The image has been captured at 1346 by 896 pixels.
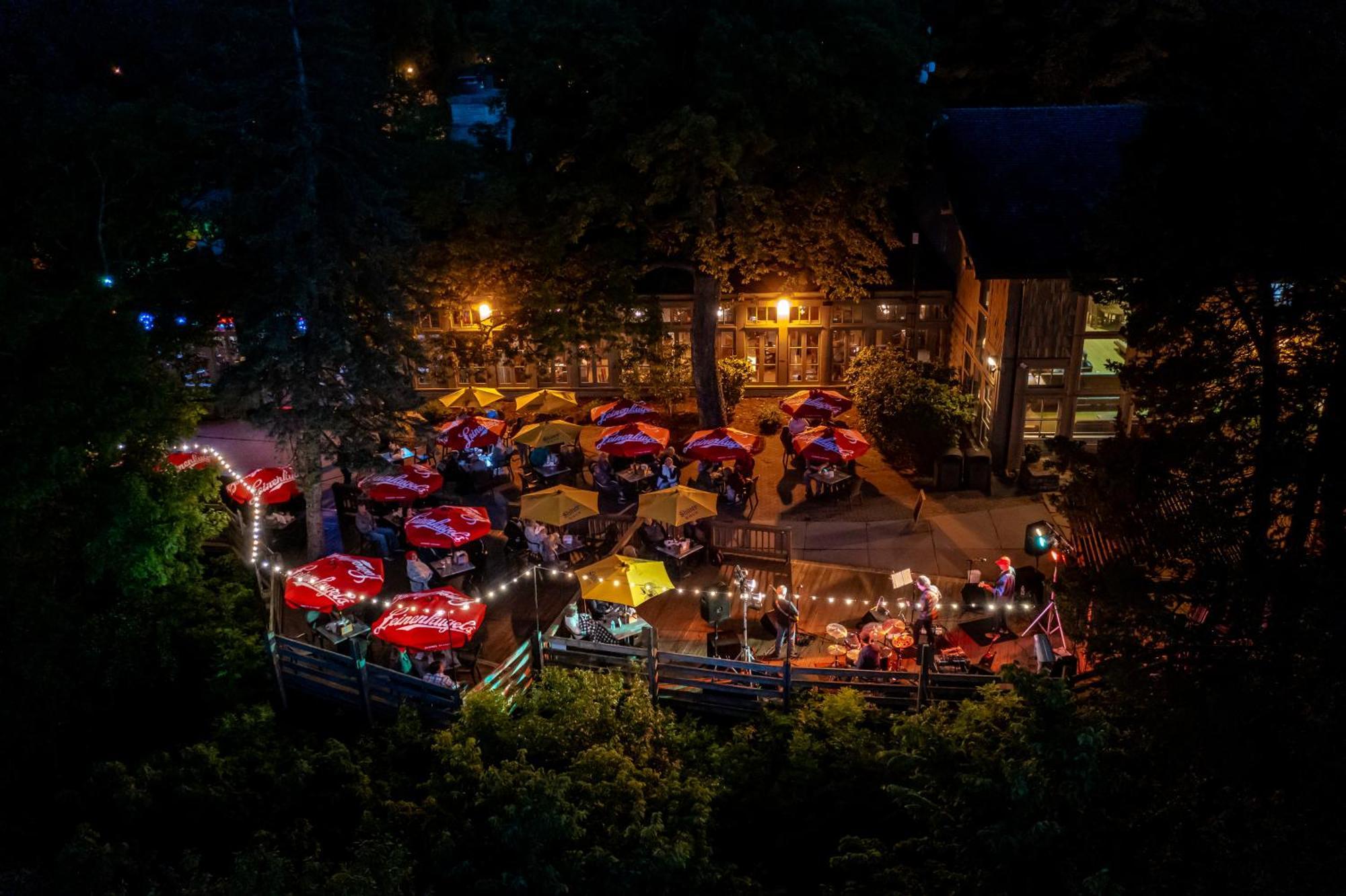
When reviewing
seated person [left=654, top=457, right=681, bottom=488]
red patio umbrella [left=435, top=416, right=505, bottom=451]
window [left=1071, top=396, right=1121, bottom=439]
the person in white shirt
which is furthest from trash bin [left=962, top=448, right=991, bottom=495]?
the person in white shirt

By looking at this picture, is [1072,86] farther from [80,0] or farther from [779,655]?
[80,0]

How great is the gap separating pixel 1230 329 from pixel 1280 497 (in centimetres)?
219

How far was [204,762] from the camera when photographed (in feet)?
42.7

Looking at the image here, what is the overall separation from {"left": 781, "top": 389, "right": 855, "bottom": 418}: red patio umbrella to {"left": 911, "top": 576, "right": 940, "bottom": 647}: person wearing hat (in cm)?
807

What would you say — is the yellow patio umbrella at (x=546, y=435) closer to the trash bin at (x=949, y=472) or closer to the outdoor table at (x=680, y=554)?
the outdoor table at (x=680, y=554)

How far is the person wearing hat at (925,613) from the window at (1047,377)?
8544 millimetres

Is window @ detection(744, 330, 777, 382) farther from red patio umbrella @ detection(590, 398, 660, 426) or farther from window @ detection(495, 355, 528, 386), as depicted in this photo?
window @ detection(495, 355, 528, 386)

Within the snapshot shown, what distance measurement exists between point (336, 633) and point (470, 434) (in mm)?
7791

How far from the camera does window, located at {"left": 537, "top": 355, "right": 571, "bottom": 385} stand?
30781 mm

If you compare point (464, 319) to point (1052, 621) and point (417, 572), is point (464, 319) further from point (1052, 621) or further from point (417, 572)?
point (1052, 621)

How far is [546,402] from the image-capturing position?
25828 mm

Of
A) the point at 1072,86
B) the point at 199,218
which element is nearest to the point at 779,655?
the point at 199,218

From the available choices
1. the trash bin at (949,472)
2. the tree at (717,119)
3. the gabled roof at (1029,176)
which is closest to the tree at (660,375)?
the tree at (717,119)

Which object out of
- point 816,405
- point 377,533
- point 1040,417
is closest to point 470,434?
point 377,533
